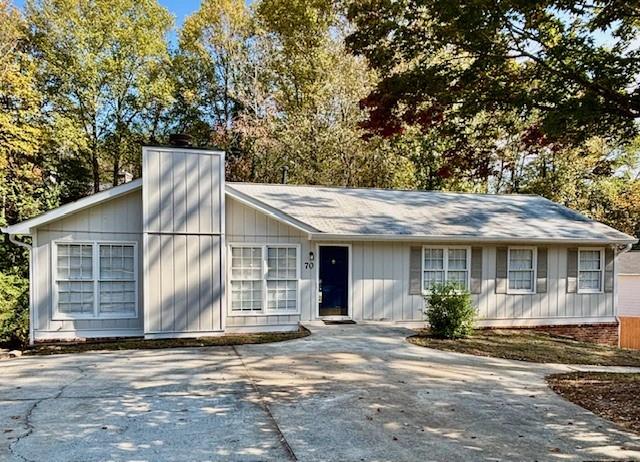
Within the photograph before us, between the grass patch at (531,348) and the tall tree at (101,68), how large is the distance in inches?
738

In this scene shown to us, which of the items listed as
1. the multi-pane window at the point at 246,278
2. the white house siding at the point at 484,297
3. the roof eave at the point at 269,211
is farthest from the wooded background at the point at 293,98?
the multi-pane window at the point at 246,278

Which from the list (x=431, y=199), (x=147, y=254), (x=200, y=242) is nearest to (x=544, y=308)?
(x=431, y=199)

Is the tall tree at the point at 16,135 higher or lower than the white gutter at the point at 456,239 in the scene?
higher

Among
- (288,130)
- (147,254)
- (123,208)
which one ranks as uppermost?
(288,130)

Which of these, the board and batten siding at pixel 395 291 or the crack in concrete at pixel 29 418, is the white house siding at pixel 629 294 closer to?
the board and batten siding at pixel 395 291

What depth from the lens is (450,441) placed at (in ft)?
14.7

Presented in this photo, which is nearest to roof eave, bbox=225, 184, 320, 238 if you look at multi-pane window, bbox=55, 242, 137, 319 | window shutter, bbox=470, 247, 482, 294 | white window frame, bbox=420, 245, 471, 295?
multi-pane window, bbox=55, 242, 137, 319

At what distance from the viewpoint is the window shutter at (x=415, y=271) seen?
12281mm

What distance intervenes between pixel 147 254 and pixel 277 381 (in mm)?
4949

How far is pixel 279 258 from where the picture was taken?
11.5 m

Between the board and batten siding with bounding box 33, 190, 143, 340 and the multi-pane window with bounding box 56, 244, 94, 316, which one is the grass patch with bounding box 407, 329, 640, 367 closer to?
the board and batten siding with bounding box 33, 190, 143, 340

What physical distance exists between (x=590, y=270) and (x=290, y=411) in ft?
38.6

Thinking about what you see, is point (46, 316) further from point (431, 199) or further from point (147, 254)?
point (431, 199)

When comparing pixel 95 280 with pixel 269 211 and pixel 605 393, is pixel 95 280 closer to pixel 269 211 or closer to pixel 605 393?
pixel 269 211
